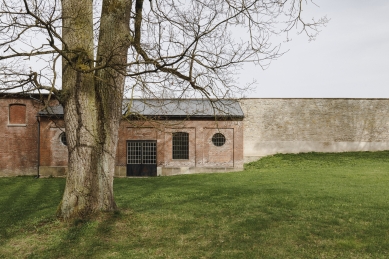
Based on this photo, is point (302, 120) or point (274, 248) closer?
point (274, 248)

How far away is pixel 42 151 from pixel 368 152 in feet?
75.8

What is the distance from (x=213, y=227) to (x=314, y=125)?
69.4 ft

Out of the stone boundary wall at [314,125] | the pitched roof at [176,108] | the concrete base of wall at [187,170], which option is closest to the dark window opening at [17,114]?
the pitched roof at [176,108]

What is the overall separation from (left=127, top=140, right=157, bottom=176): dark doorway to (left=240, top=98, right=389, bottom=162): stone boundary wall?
761cm

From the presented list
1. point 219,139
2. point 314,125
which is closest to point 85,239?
point 219,139

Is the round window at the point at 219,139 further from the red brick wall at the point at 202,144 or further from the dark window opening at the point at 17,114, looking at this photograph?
the dark window opening at the point at 17,114

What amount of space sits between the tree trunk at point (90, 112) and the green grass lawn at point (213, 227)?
0.50 metres

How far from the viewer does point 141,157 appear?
22234mm

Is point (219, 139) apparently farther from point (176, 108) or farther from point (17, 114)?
point (176, 108)

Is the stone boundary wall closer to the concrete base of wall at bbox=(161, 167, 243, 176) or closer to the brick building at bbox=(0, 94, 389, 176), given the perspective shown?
the brick building at bbox=(0, 94, 389, 176)

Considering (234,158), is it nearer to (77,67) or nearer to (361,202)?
(361,202)

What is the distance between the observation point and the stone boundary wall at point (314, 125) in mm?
26312

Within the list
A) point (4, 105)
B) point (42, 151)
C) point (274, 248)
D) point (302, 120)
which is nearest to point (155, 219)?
point (274, 248)

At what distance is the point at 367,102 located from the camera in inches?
1066
